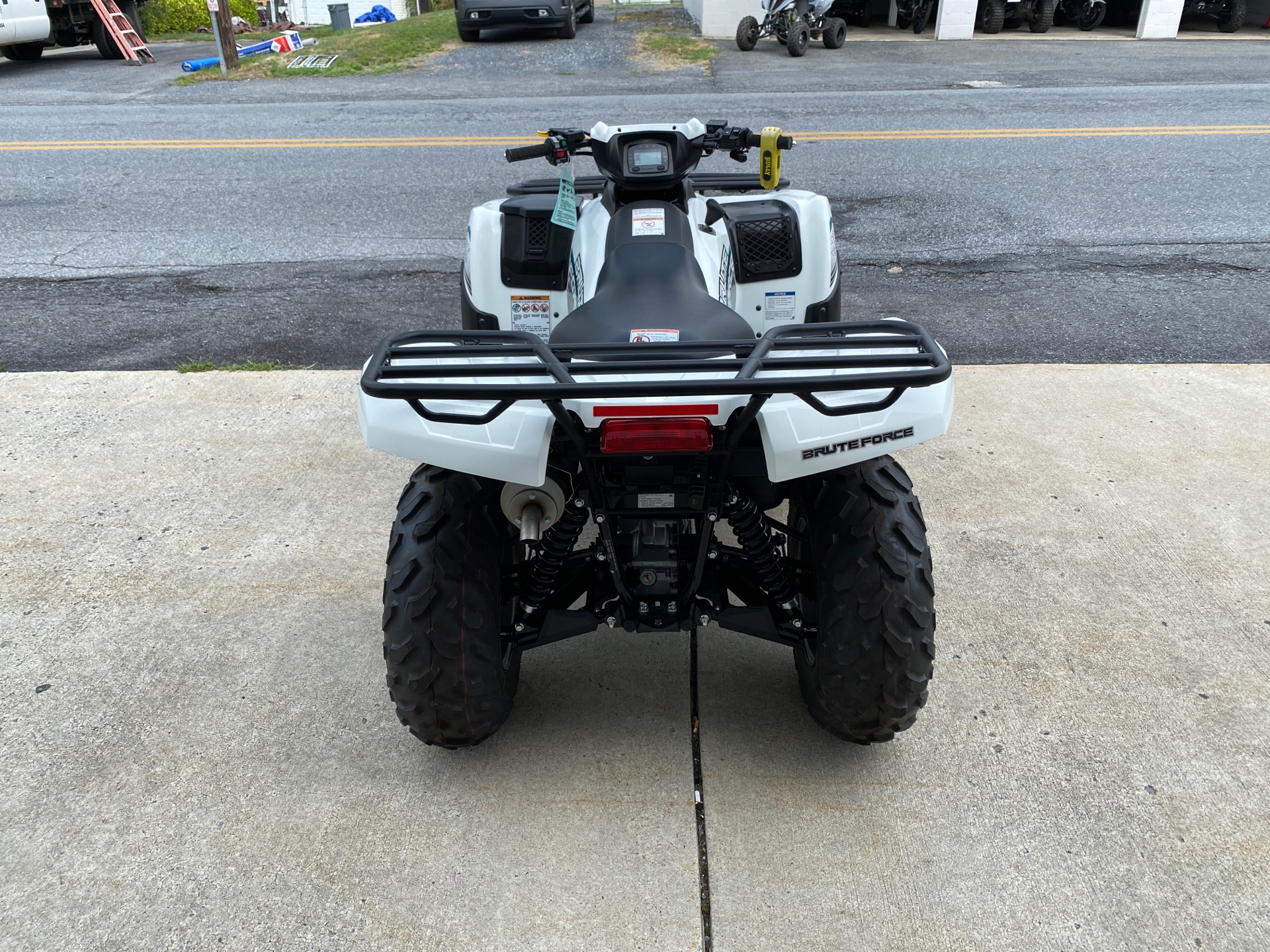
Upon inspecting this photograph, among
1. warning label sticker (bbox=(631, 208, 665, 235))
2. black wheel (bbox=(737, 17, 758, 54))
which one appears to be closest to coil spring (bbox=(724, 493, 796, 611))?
warning label sticker (bbox=(631, 208, 665, 235))

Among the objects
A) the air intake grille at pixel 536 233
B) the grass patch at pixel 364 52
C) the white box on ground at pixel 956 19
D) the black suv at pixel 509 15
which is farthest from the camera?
the white box on ground at pixel 956 19

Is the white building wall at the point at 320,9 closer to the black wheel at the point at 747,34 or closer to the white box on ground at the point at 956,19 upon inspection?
the black wheel at the point at 747,34

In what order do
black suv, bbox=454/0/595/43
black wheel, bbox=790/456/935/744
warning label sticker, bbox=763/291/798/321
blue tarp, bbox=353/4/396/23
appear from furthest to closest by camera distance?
blue tarp, bbox=353/4/396/23 < black suv, bbox=454/0/595/43 < warning label sticker, bbox=763/291/798/321 < black wheel, bbox=790/456/935/744

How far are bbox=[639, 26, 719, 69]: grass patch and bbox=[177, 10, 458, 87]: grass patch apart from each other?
10.9 ft

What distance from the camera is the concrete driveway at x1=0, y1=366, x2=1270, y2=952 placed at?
2.12 meters

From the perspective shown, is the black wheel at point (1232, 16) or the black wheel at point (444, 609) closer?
the black wheel at point (444, 609)

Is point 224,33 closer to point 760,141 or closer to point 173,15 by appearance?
point 173,15

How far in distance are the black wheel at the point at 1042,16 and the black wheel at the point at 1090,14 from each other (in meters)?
0.77

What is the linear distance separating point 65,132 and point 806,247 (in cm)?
1046

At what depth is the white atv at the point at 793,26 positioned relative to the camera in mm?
14570

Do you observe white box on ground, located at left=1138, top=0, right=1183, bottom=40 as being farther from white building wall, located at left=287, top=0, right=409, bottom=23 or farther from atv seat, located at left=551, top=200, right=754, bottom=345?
atv seat, located at left=551, top=200, right=754, bottom=345

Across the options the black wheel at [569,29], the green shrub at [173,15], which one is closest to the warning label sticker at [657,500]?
the black wheel at [569,29]

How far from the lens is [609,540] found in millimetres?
2266

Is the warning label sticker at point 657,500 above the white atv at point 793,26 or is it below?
below
